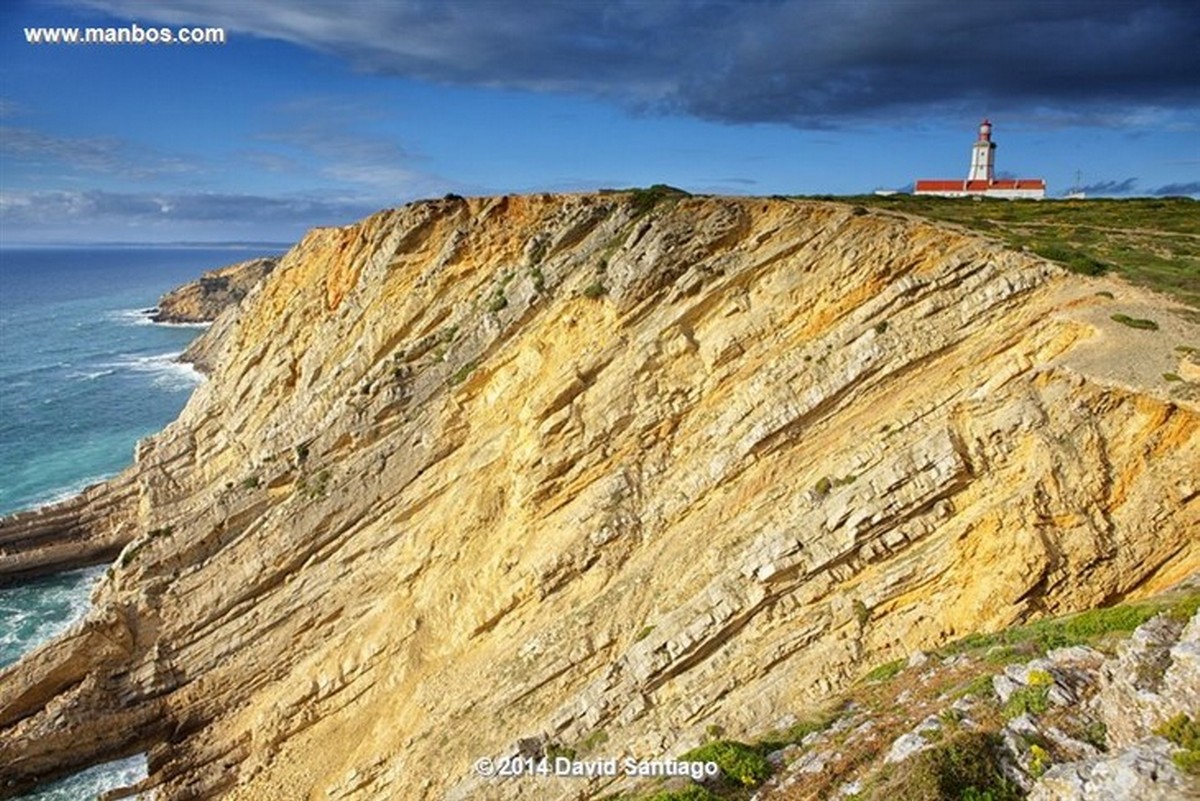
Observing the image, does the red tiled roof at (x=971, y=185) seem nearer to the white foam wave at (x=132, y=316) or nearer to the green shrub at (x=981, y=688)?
the green shrub at (x=981, y=688)

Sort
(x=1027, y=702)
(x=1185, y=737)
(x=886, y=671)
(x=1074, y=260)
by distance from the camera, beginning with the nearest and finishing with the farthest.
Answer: (x=1185, y=737)
(x=1027, y=702)
(x=886, y=671)
(x=1074, y=260)

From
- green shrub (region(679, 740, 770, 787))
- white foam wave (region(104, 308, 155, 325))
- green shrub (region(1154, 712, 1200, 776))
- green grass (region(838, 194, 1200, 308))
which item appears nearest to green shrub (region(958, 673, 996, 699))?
A: green shrub (region(1154, 712, 1200, 776))

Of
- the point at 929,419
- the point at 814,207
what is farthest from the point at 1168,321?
the point at 814,207

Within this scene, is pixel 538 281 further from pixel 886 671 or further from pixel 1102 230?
pixel 1102 230

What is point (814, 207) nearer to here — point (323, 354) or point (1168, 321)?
point (1168, 321)

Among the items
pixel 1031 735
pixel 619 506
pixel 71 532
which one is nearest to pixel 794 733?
pixel 1031 735
